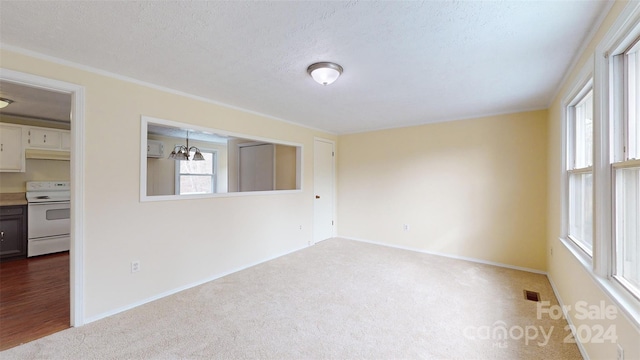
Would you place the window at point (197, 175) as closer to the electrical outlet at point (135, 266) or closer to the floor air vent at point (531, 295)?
the electrical outlet at point (135, 266)

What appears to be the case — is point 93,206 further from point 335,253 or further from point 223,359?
point 335,253

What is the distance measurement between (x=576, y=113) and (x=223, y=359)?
382 cm

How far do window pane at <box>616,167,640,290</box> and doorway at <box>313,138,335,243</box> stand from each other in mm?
3952

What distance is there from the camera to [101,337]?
2.06 meters

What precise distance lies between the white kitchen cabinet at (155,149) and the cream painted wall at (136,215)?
9.22 feet

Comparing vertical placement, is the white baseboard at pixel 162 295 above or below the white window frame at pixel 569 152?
below

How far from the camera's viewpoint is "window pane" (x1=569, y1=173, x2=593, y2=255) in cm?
203

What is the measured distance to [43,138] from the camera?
4129 mm

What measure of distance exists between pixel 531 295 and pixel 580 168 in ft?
4.95

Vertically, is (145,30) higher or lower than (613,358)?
higher

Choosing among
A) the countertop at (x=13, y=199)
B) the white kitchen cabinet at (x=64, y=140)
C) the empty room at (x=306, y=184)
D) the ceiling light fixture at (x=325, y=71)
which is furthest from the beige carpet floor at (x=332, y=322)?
the white kitchen cabinet at (x=64, y=140)

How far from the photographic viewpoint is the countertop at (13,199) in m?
3.91

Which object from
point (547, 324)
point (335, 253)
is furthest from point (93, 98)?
point (547, 324)

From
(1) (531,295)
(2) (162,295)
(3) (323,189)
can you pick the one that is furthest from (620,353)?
(3) (323,189)
